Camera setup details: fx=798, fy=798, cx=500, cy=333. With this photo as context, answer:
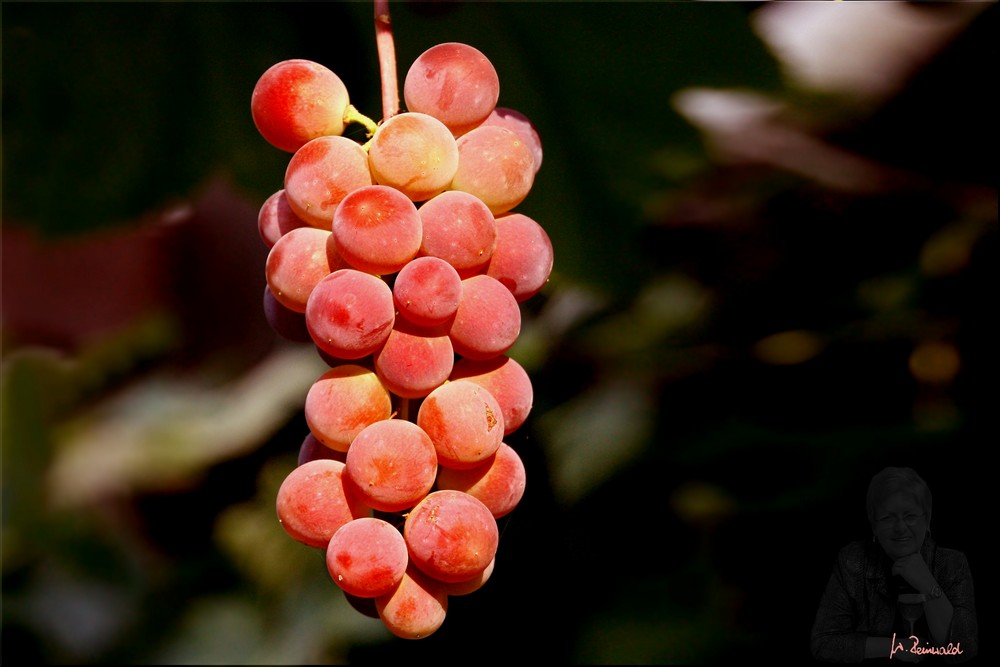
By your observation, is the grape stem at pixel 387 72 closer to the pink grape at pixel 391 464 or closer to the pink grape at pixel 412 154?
the pink grape at pixel 412 154

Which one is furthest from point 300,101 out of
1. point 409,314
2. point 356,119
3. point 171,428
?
point 171,428

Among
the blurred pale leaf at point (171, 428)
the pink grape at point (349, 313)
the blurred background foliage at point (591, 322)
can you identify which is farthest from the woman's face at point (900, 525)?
the blurred pale leaf at point (171, 428)

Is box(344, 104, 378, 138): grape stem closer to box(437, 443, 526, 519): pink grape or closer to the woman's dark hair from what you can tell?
box(437, 443, 526, 519): pink grape

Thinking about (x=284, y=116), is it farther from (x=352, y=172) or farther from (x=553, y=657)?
(x=553, y=657)

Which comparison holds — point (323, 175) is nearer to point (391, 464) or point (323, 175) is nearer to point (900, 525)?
point (391, 464)

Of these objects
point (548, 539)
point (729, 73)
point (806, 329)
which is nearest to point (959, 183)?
point (806, 329)

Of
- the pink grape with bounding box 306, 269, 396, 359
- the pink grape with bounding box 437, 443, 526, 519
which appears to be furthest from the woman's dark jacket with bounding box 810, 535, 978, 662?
the pink grape with bounding box 306, 269, 396, 359
